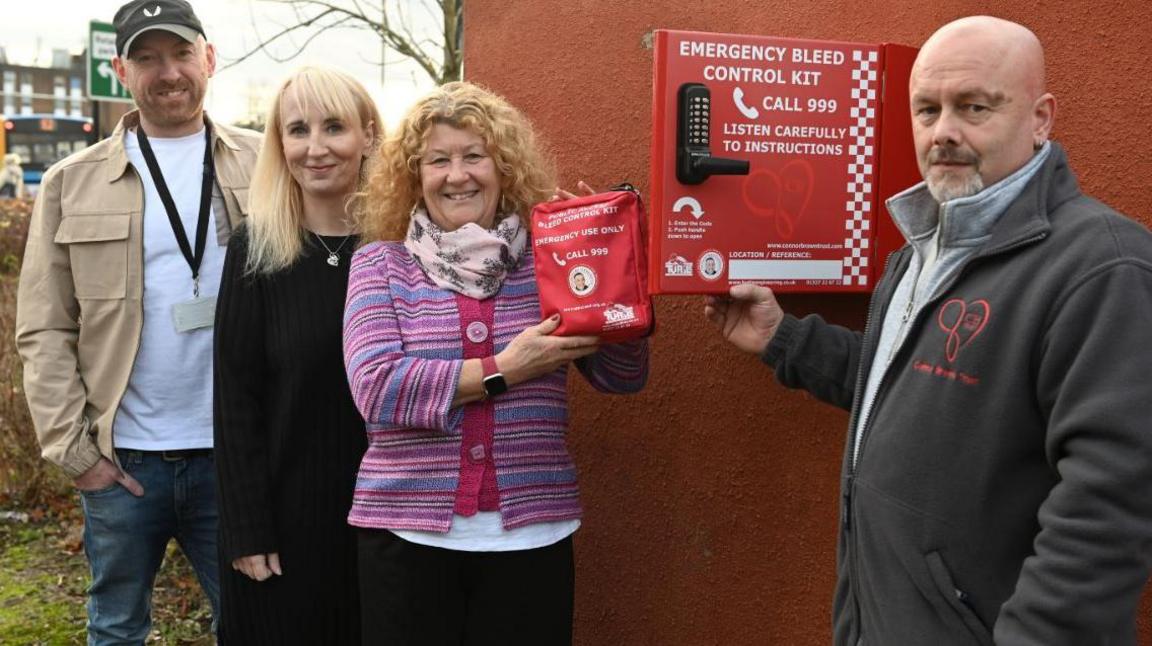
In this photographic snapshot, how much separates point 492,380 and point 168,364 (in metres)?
1.35

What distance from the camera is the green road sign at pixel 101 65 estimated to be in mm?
8555

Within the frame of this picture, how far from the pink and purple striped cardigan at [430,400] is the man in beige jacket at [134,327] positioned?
3.04 ft

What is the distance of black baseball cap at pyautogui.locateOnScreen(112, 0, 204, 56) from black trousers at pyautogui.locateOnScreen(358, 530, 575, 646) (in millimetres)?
1810

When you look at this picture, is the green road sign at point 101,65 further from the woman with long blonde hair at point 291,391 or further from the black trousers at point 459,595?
the black trousers at point 459,595

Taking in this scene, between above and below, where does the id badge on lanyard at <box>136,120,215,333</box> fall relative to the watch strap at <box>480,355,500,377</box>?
above

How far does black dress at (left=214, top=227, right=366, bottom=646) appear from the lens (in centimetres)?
296

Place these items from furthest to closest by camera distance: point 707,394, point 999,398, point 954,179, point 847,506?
point 707,394 < point 847,506 < point 954,179 < point 999,398

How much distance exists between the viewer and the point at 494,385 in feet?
8.50

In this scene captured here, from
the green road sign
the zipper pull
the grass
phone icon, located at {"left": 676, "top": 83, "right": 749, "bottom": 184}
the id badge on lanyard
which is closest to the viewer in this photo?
the zipper pull

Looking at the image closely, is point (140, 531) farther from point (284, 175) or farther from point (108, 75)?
point (108, 75)

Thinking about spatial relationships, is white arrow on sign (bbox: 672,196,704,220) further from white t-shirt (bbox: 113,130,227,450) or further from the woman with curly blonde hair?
white t-shirt (bbox: 113,130,227,450)

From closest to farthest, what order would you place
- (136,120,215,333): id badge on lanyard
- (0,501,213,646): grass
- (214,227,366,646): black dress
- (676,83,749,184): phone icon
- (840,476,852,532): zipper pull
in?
(840,476,852,532): zipper pull < (676,83,749,184): phone icon < (214,227,366,646): black dress < (136,120,215,333): id badge on lanyard < (0,501,213,646): grass

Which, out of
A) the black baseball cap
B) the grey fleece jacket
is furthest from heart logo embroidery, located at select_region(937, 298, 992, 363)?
the black baseball cap

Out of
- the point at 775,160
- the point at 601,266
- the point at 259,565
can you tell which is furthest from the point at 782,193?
the point at 259,565
